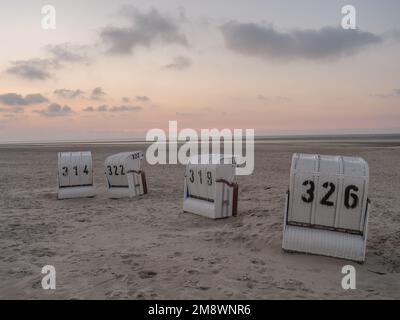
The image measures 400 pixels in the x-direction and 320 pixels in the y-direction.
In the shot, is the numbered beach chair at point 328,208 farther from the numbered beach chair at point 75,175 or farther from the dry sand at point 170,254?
the numbered beach chair at point 75,175

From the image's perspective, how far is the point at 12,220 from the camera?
11.3 meters

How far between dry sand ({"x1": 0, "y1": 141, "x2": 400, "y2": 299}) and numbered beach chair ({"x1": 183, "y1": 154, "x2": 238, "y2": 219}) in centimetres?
38

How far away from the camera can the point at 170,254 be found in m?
7.97

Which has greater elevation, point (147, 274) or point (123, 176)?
point (123, 176)

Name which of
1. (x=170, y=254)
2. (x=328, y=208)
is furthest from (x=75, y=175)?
(x=328, y=208)

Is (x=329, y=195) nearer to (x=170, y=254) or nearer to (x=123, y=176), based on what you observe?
(x=170, y=254)

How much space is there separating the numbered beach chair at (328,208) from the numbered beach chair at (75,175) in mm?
9965

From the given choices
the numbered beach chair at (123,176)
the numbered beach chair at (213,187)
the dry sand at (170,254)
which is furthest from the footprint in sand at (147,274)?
the numbered beach chair at (123,176)

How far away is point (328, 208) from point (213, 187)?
4.09m

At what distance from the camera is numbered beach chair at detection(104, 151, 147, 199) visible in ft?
49.7

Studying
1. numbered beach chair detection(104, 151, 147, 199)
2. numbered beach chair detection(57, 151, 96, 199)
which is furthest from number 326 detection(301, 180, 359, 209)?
numbered beach chair detection(57, 151, 96, 199)

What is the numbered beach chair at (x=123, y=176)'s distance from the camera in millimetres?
15148

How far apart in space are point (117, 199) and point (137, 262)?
311 inches

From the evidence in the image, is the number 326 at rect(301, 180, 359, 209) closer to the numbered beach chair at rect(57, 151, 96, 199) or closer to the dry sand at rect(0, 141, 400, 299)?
the dry sand at rect(0, 141, 400, 299)
